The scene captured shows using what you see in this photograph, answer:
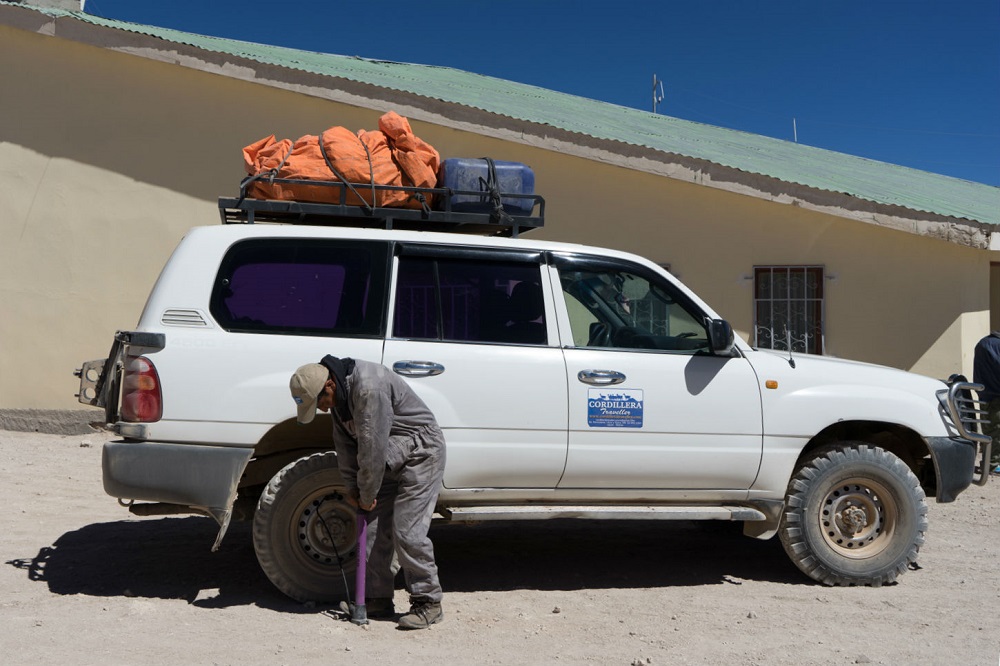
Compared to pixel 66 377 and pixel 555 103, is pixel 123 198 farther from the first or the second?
pixel 555 103

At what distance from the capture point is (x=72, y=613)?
5055 millimetres

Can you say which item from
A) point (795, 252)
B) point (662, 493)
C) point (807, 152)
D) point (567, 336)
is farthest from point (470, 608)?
point (807, 152)

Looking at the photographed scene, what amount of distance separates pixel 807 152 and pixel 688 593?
1473 cm

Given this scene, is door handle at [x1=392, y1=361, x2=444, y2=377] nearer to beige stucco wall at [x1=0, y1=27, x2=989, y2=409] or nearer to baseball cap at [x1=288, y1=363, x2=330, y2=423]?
baseball cap at [x1=288, y1=363, x2=330, y2=423]

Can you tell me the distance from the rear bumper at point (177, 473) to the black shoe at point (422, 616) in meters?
1.09

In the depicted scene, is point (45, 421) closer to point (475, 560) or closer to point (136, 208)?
point (136, 208)

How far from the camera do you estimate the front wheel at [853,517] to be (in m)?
5.75

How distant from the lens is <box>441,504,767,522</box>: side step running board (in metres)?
5.27

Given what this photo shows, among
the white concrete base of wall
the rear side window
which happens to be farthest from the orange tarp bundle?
the white concrete base of wall

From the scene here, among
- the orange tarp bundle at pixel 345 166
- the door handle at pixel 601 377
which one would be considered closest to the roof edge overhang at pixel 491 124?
the orange tarp bundle at pixel 345 166

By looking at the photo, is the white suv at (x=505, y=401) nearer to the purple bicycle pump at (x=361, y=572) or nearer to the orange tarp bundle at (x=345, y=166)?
the orange tarp bundle at (x=345, y=166)

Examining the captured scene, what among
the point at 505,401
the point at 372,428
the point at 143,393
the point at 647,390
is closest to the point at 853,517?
the point at 647,390

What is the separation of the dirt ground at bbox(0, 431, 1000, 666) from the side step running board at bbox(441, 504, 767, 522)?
0.50 metres

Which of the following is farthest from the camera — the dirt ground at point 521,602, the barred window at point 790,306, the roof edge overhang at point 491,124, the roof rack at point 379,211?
the barred window at point 790,306
